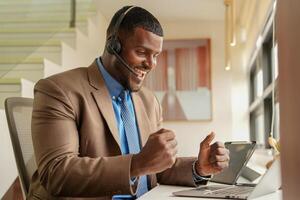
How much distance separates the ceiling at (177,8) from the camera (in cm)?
451

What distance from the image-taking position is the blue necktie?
4.45 ft

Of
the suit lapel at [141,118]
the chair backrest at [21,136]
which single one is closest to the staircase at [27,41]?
the chair backrest at [21,136]

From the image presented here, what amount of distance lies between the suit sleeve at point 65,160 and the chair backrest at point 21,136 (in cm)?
18

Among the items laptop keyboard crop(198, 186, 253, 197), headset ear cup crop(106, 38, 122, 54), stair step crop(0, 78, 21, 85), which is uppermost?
headset ear cup crop(106, 38, 122, 54)

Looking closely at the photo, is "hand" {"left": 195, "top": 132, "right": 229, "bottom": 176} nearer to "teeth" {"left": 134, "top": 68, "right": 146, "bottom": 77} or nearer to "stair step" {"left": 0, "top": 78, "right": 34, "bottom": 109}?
"teeth" {"left": 134, "top": 68, "right": 146, "bottom": 77}

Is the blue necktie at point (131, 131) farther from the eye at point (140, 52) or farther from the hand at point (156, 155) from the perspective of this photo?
the hand at point (156, 155)

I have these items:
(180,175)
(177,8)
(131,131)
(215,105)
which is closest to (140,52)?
(131,131)

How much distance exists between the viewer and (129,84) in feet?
4.55

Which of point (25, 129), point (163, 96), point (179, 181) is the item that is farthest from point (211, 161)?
point (163, 96)

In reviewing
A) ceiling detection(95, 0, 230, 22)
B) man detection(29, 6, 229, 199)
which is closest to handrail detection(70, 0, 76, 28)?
ceiling detection(95, 0, 230, 22)

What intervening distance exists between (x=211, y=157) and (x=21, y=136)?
64 cm

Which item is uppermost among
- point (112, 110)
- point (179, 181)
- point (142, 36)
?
point (142, 36)

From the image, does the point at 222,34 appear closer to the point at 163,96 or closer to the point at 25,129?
the point at 163,96

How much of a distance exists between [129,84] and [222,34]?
151 inches
